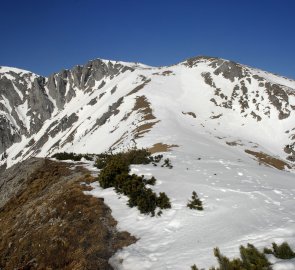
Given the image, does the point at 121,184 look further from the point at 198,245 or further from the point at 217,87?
the point at 217,87

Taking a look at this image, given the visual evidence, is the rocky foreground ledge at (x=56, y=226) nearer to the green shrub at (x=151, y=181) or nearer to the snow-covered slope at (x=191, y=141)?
the snow-covered slope at (x=191, y=141)

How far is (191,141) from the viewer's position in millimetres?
45469

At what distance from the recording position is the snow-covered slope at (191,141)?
431 inches

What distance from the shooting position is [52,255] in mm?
10484

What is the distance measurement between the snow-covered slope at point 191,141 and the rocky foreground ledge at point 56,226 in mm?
727

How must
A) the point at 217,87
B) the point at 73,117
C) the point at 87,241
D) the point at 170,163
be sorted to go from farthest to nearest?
the point at 73,117, the point at 217,87, the point at 170,163, the point at 87,241

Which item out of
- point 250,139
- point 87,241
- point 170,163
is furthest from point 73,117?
point 87,241

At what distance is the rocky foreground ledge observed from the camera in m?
10.4

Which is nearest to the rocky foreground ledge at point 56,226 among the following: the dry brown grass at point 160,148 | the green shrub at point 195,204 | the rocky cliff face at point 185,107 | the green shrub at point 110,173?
the green shrub at point 110,173

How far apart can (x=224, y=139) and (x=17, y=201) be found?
186 ft

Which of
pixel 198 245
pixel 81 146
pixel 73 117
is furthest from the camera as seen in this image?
pixel 73 117

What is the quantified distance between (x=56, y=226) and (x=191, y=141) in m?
34.6

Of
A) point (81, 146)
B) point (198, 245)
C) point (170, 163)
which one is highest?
point (81, 146)

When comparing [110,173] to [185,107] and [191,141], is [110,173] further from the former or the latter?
[185,107]
